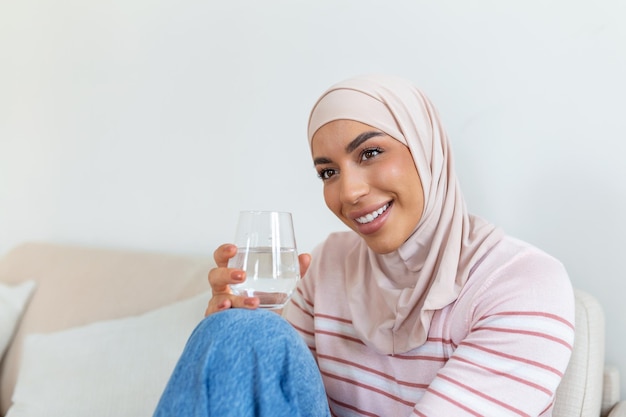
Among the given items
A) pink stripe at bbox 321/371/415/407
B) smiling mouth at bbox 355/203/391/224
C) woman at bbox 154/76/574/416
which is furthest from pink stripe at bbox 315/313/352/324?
smiling mouth at bbox 355/203/391/224

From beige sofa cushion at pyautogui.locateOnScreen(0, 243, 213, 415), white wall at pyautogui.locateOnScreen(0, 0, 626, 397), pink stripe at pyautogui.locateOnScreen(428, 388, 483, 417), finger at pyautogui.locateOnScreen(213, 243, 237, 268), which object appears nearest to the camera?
pink stripe at pyautogui.locateOnScreen(428, 388, 483, 417)

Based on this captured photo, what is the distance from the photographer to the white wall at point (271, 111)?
1209 millimetres

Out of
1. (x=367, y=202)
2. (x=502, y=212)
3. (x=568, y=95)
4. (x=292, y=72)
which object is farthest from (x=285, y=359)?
(x=292, y=72)

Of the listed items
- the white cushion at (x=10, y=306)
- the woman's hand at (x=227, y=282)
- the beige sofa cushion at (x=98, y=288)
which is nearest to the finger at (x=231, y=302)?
the woman's hand at (x=227, y=282)

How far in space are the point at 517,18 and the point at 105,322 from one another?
1.24 metres

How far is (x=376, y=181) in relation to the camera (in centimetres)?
98

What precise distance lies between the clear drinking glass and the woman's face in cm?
19

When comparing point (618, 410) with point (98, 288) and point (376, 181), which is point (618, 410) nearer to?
point (376, 181)

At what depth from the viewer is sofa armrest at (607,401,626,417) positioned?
3.37 ft

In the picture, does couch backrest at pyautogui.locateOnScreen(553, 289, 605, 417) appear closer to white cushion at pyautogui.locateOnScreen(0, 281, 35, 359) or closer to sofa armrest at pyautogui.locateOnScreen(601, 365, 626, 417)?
sofa armrest at pyautogui.locateOnScreen(601, 365, 626, 417)

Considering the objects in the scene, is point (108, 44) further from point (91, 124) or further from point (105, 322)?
point (105, 322)

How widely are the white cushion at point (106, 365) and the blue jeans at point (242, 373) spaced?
0.64 m

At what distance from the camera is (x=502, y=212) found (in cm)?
129

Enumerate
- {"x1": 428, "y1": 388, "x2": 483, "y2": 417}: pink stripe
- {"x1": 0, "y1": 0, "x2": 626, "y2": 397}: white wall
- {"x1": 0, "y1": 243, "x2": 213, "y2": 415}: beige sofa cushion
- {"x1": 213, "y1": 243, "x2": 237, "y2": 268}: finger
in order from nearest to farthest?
1. {"x1": 428, "y1": 388, "x2": 483, "y2": 417}: pink stripe
2. {"x1": 213, "y1": 243, "x2": 237, "y2": 268}: finger
3. {"x1": 0, "y1": 0, "x2": 626, "y2": 397}: white wall
4. {"x1": 0, "y1": 243, "x2": 213, "y2": 415}: beige sofa cushion
